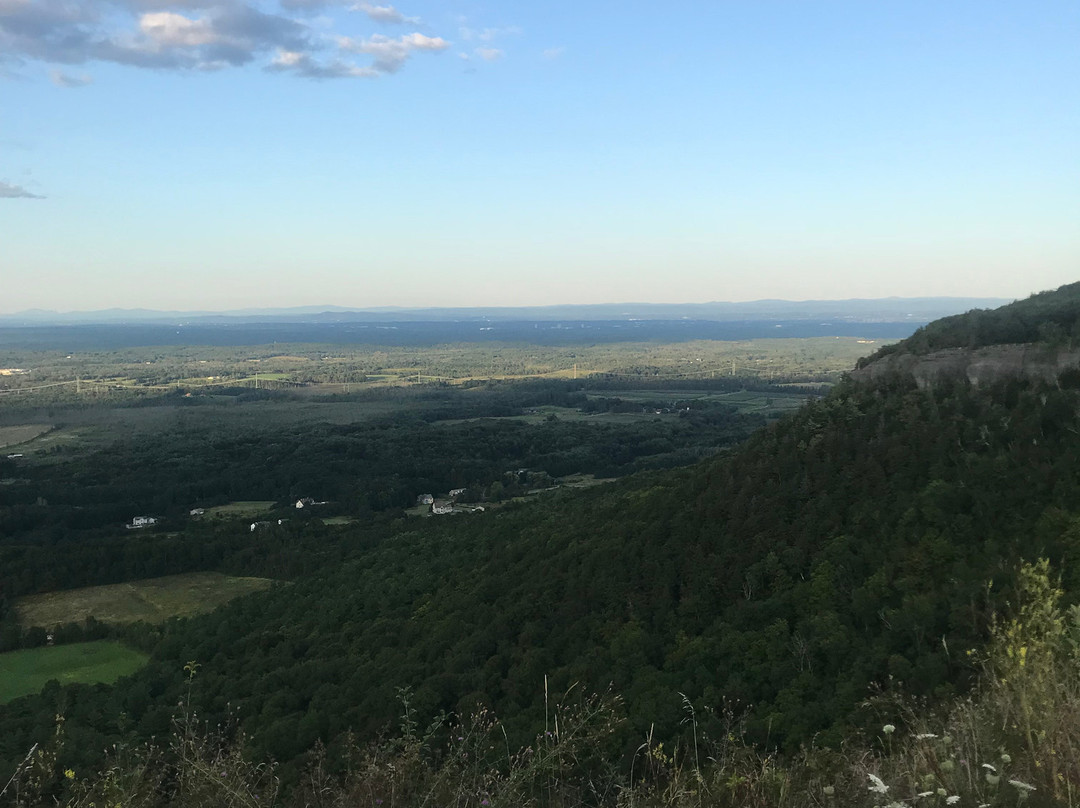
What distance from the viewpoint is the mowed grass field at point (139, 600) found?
50844mm

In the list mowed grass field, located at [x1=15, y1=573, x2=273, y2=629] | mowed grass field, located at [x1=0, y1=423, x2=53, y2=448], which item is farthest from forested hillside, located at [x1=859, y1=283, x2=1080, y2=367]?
mowed grass field, located at [x1=0, y1=423, x2=53, y2=448]

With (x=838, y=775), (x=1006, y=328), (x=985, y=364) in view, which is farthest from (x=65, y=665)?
(x=1006, y=328)

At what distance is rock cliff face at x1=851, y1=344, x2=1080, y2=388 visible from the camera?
78.3 ft

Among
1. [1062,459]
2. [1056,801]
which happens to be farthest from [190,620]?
[1056,801]

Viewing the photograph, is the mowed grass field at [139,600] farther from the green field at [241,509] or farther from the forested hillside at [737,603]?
the green field at [241,509]

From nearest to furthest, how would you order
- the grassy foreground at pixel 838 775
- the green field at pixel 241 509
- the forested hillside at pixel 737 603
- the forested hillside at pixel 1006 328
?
the grassy foreground at pixel 838 775 → the forested hillside at pixel 737 603 → the forested hillside at pixel 1006 328 → the green field at pixel 241 509

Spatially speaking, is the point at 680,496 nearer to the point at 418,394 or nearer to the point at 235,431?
the point at 235,431

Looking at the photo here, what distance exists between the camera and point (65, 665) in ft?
139

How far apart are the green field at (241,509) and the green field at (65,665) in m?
32.0

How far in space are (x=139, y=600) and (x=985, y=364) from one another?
51.5 metres

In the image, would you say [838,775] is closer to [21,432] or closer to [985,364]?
[985,364]

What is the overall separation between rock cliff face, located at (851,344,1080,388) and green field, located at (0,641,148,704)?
122 feet

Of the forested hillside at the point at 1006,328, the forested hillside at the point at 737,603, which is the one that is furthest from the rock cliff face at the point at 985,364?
the forested hillside at the point at 1006,328

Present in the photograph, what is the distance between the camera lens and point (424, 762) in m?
8.50
